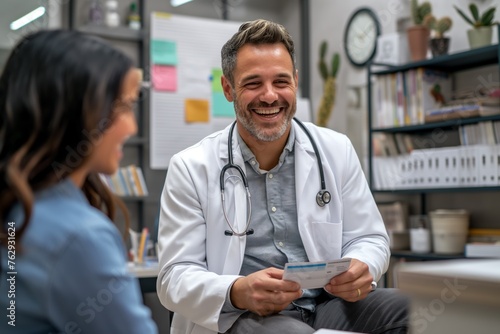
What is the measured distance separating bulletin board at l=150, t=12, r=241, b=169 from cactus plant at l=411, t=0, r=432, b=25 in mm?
1376

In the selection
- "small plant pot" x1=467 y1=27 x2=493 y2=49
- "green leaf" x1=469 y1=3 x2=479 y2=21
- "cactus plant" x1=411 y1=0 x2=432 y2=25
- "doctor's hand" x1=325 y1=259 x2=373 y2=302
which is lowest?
"doctor's hand" x1=325 y1=259 x2=373 y2=302

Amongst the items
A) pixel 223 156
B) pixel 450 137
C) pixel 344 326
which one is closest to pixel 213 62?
pixel 450 137

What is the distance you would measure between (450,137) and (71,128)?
9.56 feet

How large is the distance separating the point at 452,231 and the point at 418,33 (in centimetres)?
111

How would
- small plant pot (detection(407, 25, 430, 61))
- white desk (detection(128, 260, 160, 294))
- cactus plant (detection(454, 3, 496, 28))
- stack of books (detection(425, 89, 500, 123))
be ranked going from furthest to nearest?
1. small plant pot (detection(407, 25, 430, 61))
2. cactus plant (detection(454, 3, 496, 28))
3. stack of books (detection(425, 89, 500, 123))
4. white desk (detection(128, 260, 160, 294))

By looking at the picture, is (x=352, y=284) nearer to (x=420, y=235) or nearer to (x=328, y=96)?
(x=420, y=235)

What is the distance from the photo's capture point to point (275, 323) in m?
1.44

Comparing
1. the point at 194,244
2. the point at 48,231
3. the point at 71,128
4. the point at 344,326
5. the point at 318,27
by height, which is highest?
the point at 318,27

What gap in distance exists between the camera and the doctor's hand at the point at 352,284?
1.51 metres

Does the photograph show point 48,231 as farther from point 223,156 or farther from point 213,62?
point 213,62

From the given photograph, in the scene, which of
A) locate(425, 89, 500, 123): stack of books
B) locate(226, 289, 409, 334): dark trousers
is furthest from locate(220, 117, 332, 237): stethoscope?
locate(425, 89, 500, 123): stack of books

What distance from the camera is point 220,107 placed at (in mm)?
4289

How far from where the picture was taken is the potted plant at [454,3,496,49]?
3.19 m

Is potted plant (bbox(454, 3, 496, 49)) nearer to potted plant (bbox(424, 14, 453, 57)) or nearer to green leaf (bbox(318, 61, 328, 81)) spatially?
potted plant (bbox(424, 14, 453, 57))
